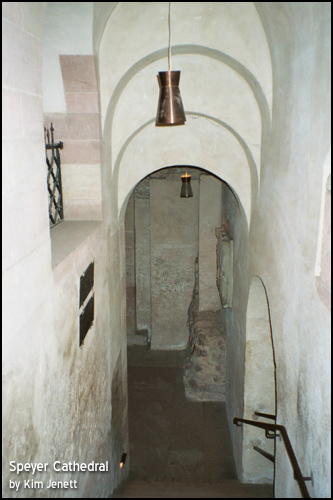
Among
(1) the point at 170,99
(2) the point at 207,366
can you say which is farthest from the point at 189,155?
(2) the point at 207,366

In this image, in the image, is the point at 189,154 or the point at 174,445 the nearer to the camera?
the point at 189,154

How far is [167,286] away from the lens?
11219mm

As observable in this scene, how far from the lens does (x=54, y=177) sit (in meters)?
4.32

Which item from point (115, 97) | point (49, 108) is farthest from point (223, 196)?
point (49, 108)

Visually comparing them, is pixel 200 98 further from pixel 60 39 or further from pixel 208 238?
pixel 208 238

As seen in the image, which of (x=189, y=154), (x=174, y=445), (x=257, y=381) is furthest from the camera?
(x=174, y=445)

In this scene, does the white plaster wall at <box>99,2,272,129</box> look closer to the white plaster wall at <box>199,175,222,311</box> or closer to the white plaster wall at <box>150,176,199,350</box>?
the white plaster wall at <box>199,175,222,311</box>

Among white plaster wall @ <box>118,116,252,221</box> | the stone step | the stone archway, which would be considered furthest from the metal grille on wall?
the stone step

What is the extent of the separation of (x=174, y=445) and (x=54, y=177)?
5.52 m

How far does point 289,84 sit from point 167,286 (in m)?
7.98

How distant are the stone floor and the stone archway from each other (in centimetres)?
28

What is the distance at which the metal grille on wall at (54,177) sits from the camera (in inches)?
169

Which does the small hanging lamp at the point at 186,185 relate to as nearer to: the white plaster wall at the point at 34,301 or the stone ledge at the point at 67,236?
the stone ledge at the point at 67,236

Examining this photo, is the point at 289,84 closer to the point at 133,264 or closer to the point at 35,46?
the point at 35,46
